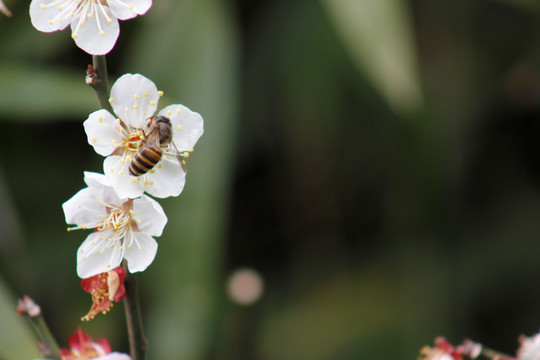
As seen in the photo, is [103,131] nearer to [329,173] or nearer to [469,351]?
[469,351]

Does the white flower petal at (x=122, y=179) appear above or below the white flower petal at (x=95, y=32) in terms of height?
below

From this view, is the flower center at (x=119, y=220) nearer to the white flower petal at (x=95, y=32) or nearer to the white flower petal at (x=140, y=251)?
the white flower petal at (x=140, y=251)

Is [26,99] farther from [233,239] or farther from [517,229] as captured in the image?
[517,229]

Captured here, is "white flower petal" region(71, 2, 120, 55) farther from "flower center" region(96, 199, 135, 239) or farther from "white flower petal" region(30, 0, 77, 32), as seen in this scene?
"flower center" region(96, 199, 135, 239)

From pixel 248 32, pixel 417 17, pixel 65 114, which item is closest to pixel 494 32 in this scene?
pixel 417 17

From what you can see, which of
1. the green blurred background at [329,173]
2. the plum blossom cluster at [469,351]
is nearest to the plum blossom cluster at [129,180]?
the plum blossom cluster at [469,351]
